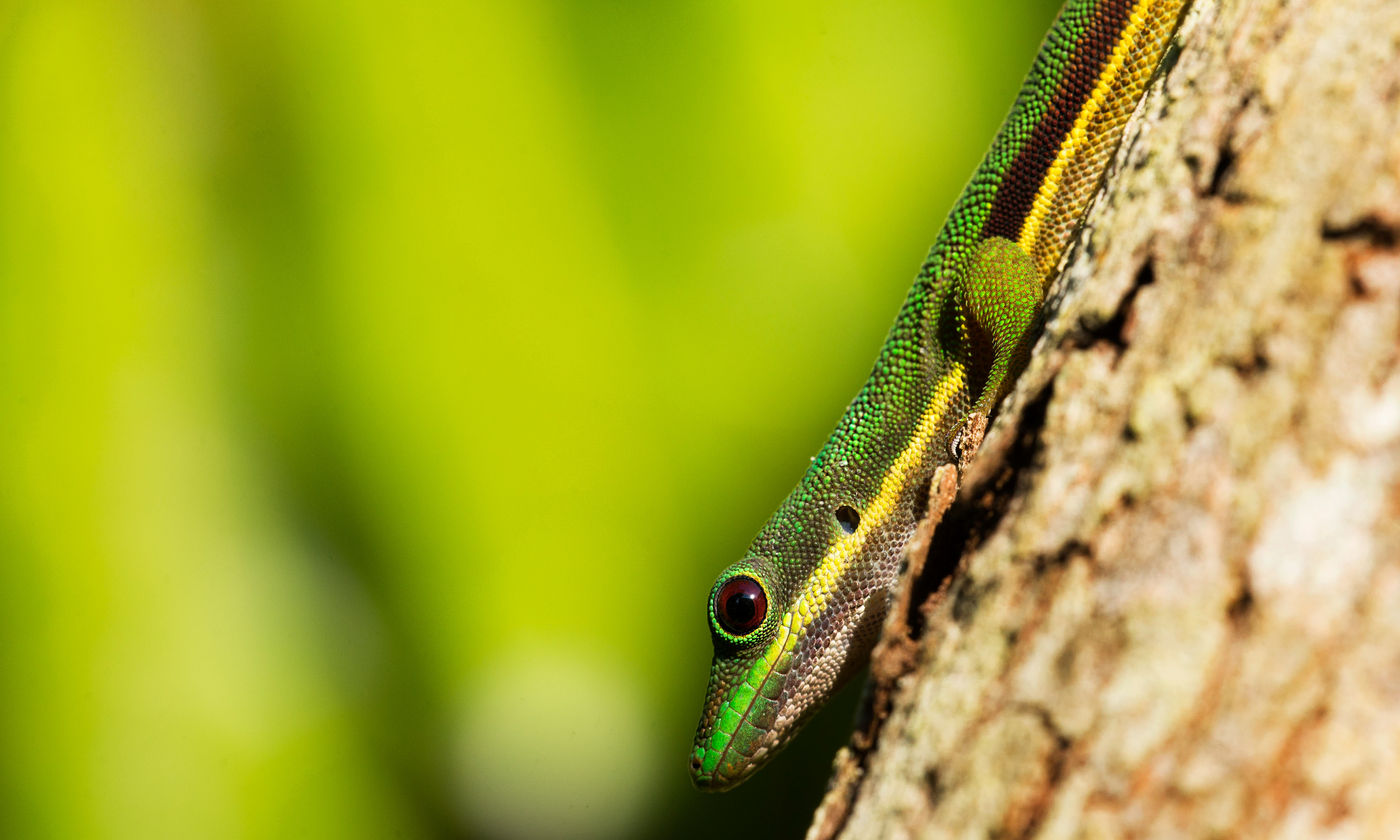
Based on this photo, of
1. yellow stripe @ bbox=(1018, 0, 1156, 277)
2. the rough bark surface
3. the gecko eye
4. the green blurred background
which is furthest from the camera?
the green blurred background

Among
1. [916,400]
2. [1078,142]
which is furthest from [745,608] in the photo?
[1078,142]

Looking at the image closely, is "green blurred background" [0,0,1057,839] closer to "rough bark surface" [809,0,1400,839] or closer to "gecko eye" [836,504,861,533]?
"gecko eye" [836,504,861,533]

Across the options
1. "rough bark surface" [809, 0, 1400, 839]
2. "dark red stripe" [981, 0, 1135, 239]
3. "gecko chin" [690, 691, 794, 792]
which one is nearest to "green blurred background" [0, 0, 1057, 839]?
"gecko chin" [690, 691, 794, 792]

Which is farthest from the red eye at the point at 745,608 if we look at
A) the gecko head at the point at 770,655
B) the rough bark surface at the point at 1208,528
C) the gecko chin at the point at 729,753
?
the rough bark surface at the point at 1208,528

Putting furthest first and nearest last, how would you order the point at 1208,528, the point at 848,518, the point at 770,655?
the point at 848,518, the point at 770,655, the point at 1208,528

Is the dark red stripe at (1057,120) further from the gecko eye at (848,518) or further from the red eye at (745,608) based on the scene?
the red eye at (745,608)

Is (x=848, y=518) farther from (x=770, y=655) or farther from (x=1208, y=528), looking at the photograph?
(x=1208, y=528)
